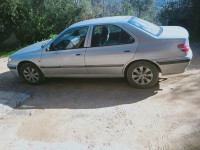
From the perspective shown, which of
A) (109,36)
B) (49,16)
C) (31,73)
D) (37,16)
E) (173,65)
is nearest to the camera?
(173,65)

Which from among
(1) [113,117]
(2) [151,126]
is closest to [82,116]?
(1) [113,117]

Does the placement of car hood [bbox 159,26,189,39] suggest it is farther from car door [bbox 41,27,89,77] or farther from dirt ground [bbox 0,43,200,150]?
car door [bbox 41,27,89,77]

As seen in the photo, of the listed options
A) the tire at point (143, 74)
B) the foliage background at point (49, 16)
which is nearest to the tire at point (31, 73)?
the tire at point (143, 74)

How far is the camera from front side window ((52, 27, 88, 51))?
4.77 m

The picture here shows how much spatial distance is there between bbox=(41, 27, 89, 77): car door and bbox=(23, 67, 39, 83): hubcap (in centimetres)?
41

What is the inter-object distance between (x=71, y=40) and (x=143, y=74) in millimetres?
1974

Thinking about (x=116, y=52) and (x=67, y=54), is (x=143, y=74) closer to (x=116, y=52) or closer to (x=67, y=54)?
(x=116, y=52)

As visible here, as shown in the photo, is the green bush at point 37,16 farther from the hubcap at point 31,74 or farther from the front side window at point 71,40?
the front side window at point 71,40

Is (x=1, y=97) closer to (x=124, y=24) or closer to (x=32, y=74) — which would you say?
(x=32, y=74)

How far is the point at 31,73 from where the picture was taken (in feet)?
17.7

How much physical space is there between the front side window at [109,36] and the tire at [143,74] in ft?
1.98

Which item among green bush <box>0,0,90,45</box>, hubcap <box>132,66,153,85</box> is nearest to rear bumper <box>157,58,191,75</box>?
hubcap <box>132,66,153,85</box>

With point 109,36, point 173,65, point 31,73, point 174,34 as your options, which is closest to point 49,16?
point 31,73

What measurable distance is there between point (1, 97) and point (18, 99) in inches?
20.1
